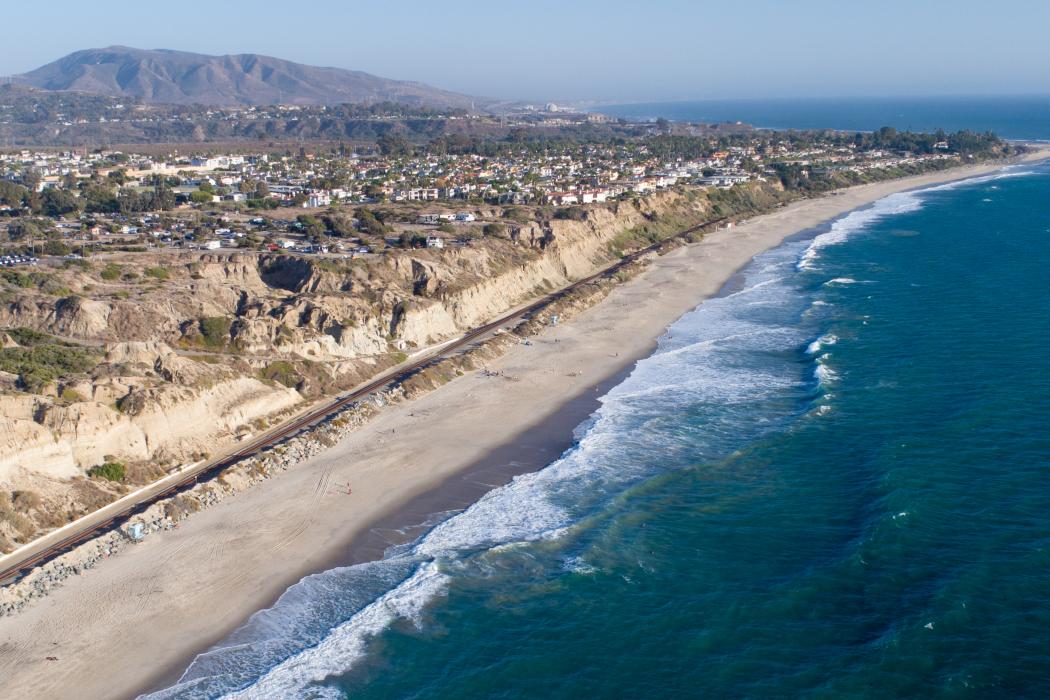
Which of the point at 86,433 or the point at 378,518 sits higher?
the point at 86,433

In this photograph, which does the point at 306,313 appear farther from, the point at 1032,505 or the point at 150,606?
the point at 1032,505

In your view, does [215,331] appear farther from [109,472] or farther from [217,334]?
[109,472]

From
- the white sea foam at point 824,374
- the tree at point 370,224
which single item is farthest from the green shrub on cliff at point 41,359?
the white sea foam at point 824,374

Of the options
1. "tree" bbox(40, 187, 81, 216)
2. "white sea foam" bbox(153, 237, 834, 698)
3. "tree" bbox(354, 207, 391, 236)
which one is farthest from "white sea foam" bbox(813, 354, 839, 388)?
"tree" bbox(40, 187, 81, 216)

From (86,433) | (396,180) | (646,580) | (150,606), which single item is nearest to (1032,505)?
(646,580)

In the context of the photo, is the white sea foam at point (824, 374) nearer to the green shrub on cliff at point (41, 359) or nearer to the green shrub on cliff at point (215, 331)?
the green shrub on cliff at point (215, 331)

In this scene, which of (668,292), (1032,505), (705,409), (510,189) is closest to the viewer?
(1032,505)
